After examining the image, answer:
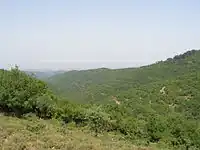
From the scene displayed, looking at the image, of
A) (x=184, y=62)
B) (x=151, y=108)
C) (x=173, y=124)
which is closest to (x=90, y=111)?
(x=173, y=124)

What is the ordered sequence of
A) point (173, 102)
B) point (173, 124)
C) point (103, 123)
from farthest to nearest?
1. point (173, 102)
2. point (173, 124)
3. point (103, 123)

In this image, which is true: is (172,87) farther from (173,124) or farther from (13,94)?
(13,94)

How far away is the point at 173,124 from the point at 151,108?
37.2 metres

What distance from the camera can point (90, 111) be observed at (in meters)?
44.0

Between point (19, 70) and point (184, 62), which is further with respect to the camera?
point (184, 62)

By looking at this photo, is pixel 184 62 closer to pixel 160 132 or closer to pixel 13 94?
pixel 160 132

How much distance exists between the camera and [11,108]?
128 ft

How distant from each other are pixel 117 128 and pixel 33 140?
29.8 m

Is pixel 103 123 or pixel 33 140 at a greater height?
pixel 33 140

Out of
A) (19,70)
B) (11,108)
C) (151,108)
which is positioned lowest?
(151,108)

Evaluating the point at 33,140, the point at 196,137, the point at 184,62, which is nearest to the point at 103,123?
the point at 196,137

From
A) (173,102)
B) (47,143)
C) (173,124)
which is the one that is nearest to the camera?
(47,143)

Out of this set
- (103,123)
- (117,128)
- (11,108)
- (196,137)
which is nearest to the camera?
(11,108)

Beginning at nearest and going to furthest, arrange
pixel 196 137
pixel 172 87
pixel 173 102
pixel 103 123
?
pixel 103 123
pixel 196 137
pixel 173 102
pixel 172 87
